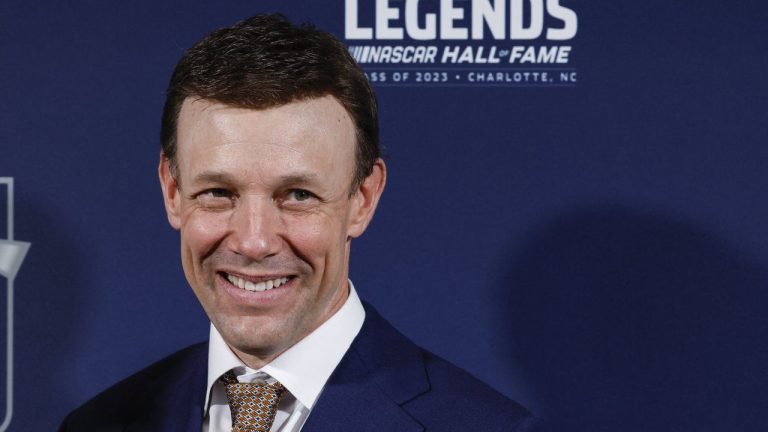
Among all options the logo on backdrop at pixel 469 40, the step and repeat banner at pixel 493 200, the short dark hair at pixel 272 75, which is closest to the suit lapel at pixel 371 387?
the short dark hair at pixel 272 75

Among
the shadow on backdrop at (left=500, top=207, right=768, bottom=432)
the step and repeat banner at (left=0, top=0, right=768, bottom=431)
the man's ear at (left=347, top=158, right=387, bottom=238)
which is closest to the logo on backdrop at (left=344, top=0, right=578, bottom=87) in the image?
the step and repeat banner at (left=0, top=0, right=768, bottom=431)

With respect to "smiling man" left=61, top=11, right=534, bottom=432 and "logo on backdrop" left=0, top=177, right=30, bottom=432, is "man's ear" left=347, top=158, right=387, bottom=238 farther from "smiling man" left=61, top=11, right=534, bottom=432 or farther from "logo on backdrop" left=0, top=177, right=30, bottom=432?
"logo on backdrop" left=0, top=177, right=30, bottom=432

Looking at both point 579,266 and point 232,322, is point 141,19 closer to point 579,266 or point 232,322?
point 232,322

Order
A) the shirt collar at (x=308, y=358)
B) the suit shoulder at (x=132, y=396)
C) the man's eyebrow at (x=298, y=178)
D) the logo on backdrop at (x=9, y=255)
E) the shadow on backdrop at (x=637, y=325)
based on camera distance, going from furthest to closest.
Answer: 1. the logo on backdrop at (x=9, y=255)
2. the shadow on backdrop at (x=637, y=325)
3. the suit shoulder at (x=132, y=396)
4. the shirt collar at (x=308, y=358)
5. the man's eyebrow at (x=298, y=178)

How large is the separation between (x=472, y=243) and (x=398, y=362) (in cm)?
53

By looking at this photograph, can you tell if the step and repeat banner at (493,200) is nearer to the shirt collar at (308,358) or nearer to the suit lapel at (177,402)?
the suit lapel at (177,402)

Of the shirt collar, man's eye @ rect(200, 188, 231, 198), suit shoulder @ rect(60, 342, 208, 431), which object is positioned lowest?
suit shoulder @ rect(60, 342, 208, 431)

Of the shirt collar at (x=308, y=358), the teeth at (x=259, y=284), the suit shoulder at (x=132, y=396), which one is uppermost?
the teeth at (x=259, y=284)

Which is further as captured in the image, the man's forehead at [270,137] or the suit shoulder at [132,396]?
the suit shoulder at [132,396]

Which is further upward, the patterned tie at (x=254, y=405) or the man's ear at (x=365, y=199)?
the man's ear at (x=365, y=199)

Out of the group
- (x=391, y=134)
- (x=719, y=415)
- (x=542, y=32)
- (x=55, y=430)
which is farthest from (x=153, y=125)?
(x=719, y=415)

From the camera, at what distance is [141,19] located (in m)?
2.22

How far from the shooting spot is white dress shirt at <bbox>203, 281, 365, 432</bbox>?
160 centimetres

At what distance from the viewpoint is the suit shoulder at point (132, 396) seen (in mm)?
1788
